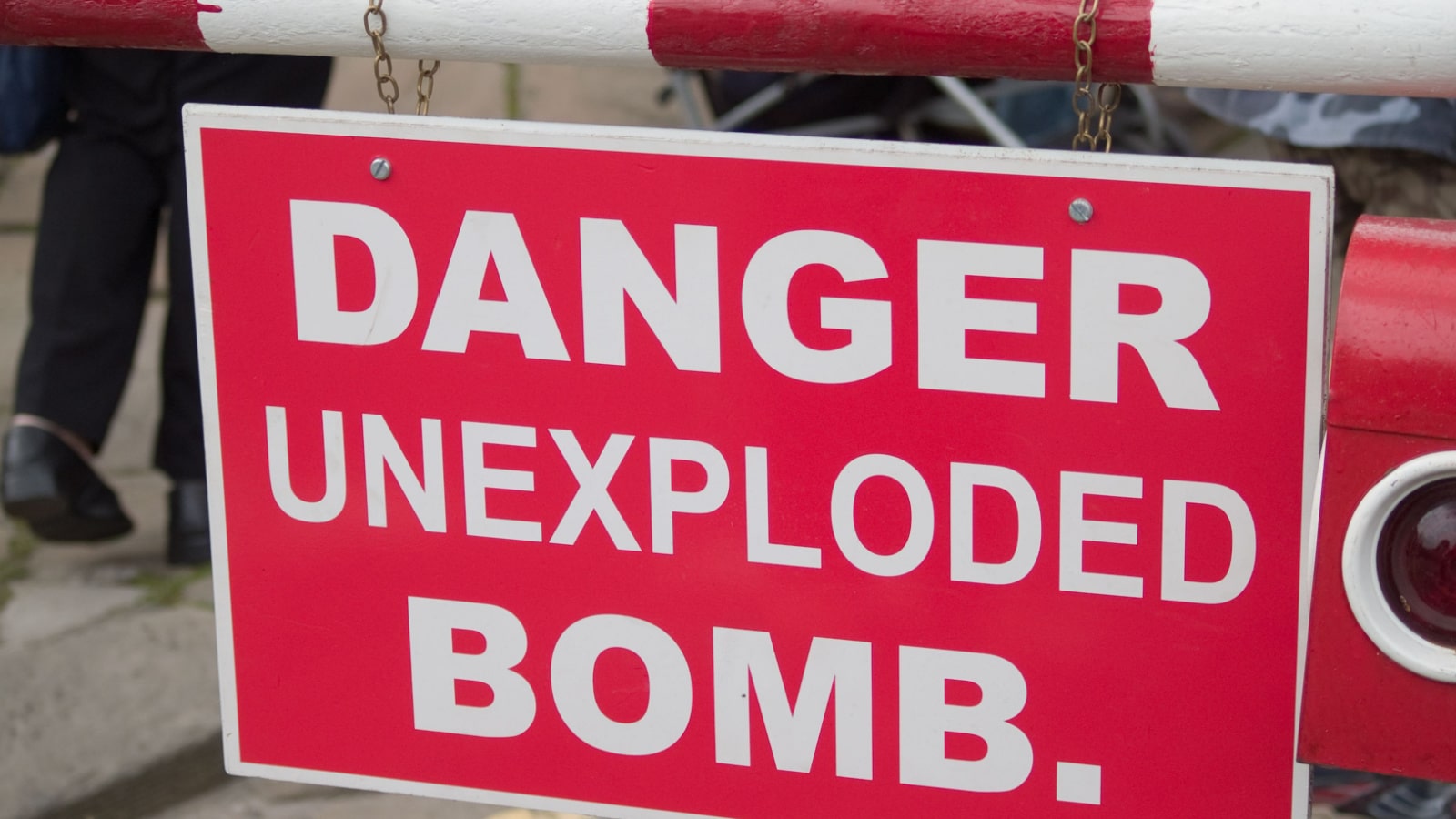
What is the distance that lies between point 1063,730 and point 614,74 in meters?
5.17

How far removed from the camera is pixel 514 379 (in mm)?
1313

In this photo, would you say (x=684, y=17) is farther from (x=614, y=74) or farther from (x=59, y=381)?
(x=614, y=74)

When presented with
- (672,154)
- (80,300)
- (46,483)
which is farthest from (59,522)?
(672,154)

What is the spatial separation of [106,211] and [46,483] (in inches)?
19.8

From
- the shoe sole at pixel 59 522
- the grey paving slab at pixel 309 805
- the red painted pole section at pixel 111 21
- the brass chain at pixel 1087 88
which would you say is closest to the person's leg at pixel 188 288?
the shoe sole at pixel 59 522

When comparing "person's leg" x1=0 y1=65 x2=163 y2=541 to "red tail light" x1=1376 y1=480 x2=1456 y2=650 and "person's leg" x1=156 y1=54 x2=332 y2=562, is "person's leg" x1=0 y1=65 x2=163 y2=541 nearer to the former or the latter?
"person's leg" x1=156 y1=54 x2=332 y2=562

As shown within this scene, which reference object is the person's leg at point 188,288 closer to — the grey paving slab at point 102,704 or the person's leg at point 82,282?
the person's leg at point 82,282

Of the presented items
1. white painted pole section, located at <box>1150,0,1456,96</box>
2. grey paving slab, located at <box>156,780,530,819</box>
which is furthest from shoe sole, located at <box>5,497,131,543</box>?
white painted pole section, located at <box>1150,0,1456,96</box>

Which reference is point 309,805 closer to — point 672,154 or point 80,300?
point 80,300

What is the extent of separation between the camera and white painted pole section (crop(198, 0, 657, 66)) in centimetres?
128

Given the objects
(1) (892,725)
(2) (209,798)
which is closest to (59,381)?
(2) (209,798)

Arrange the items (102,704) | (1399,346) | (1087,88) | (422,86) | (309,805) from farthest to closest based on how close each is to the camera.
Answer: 1. (102,704)
2. (309,805)
3. (422,86)
4. (1087,88)
5. (1399,346)

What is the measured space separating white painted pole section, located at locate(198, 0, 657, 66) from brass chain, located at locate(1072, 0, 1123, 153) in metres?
0.31

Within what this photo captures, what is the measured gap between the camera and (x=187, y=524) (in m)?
3.26
